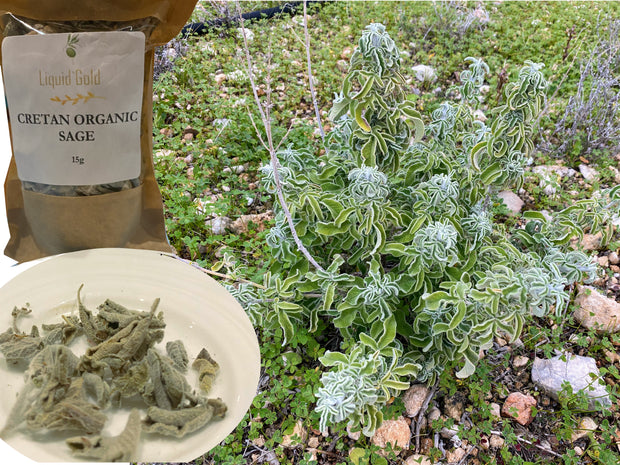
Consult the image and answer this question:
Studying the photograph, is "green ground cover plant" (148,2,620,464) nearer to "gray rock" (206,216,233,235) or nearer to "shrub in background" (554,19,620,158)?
"gray rock" (206,216,233,235)

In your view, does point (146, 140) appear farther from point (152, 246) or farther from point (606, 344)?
point (606, 344)

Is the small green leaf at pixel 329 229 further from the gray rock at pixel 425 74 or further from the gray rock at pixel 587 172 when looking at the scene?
the gray rock at pixel 425 74

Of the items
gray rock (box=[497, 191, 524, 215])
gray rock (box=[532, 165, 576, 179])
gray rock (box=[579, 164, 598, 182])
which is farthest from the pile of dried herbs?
gray rock (box=[579, 164, 598, 182])

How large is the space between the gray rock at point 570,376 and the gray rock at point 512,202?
106cm

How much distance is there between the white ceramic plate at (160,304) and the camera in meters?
1.71

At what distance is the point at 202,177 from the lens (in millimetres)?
3141

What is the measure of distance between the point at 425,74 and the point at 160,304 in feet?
9.94

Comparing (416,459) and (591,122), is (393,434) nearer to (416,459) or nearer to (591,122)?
(416,459)

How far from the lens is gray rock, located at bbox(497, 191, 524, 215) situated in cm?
309

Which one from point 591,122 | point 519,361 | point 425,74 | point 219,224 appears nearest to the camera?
point 519,361

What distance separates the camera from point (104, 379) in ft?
5.49

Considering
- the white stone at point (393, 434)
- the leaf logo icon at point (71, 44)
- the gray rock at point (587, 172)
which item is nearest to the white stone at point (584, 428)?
the white stone at point (393, 434)

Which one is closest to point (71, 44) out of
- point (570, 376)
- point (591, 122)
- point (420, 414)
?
point (420, 414)

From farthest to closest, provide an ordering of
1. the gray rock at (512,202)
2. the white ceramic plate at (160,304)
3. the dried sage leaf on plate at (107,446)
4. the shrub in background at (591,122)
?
the shrub in background at (591,122) → the gray rock at (512,202) → the white ceramic plate at (160,304) → the dried sage leaf on plate at (107,446)
